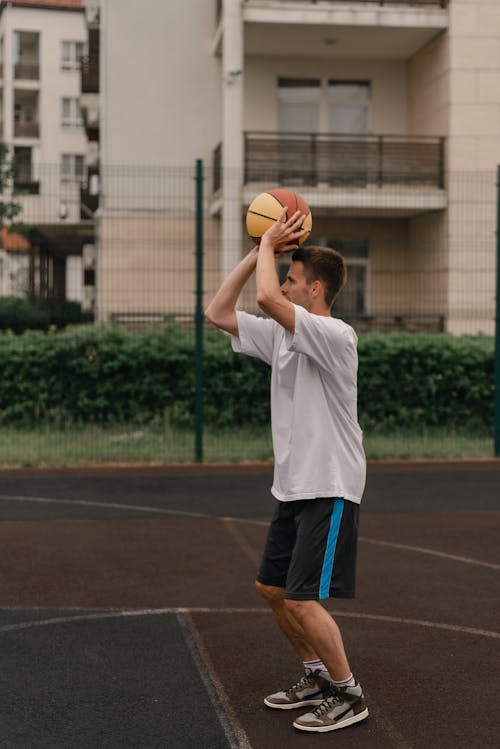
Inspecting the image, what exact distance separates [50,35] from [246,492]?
49.6 m

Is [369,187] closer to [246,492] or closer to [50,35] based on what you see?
[246,492]

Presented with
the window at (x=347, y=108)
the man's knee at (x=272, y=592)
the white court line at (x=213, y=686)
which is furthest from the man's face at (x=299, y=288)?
the window at (x=347, y=108)

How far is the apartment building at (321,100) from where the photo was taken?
19.1 m

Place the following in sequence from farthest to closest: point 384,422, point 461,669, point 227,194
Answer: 1. point 227,194
2. point 384,422
3. point 461,669

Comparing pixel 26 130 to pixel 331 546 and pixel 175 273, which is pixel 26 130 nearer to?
pixel 175 273

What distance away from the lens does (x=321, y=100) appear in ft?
68.1

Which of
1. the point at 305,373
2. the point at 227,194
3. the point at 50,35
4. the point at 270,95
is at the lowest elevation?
the point at 305,373

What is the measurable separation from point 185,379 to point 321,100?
9.97m

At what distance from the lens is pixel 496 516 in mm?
8750

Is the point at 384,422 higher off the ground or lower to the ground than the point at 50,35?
lower

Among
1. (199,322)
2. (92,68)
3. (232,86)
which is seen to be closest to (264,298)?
(199,322)

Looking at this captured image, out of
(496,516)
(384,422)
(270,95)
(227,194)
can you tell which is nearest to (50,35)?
(270,95)

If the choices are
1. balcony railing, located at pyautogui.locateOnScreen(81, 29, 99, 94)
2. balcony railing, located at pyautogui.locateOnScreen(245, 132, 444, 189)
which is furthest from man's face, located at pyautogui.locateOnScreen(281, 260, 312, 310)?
balcony railing, located at pyautogui.locateOnScreen(81, 29, 99, 94)

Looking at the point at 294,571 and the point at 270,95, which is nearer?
the point at 294,571
